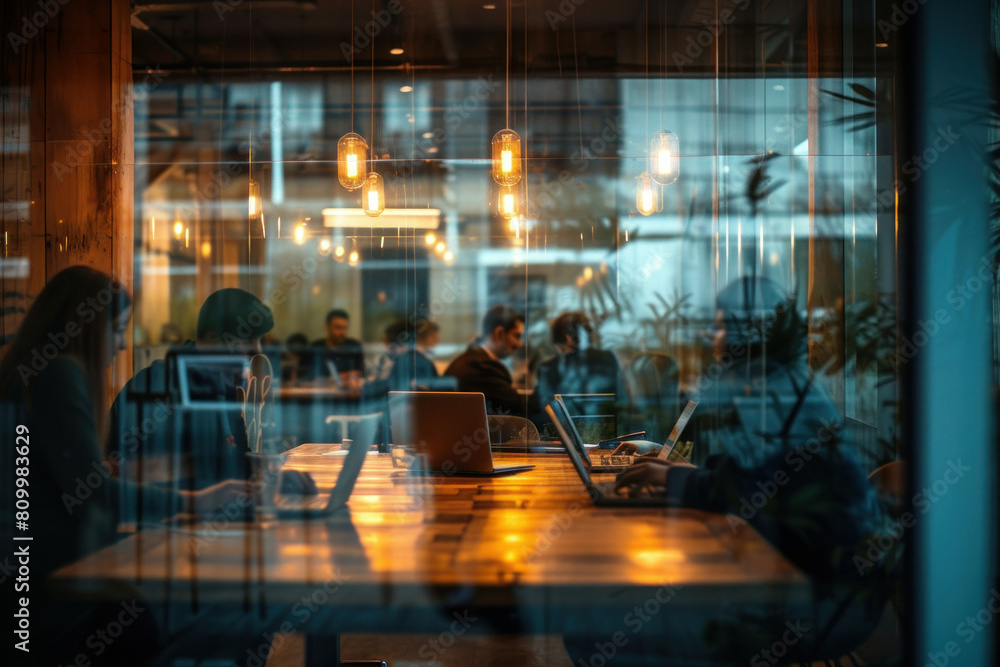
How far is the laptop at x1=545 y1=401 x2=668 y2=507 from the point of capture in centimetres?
180

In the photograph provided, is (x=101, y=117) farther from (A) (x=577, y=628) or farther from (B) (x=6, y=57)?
(A) (x=577, y=628)

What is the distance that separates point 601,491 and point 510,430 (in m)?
1.95

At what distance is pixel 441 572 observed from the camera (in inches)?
55.0

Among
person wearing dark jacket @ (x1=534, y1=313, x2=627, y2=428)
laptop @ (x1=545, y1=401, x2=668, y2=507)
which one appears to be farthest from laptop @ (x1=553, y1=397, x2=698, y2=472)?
person wearing dark jacket @ (x1=534, y1=313, x2=627, y2=428)

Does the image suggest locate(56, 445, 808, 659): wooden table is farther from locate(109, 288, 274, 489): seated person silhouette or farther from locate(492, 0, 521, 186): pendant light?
locate(492, 0, 521, 186): pendant light

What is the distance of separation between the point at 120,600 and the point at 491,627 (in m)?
0.72

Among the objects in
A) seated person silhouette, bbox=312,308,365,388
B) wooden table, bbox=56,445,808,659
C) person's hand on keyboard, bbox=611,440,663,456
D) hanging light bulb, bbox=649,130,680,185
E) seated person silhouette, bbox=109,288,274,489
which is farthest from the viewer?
seated person silhouette, bbox=312,308,365,388

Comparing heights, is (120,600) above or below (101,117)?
below

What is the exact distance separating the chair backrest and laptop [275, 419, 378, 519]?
1.74 metres

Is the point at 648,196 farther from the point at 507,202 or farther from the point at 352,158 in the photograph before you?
the point at 352,158

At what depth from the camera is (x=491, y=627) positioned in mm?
1409

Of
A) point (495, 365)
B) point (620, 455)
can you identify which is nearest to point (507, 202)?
point (495, 365)

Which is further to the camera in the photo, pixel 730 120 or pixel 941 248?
pixel 730 120

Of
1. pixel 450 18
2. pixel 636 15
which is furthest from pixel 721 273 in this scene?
pixel 450 18
